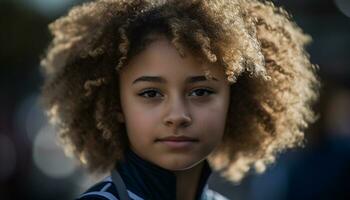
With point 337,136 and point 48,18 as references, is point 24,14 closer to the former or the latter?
point 48,18

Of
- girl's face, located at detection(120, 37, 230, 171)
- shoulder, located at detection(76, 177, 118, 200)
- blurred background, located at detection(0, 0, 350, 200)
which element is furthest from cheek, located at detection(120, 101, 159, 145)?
blurred background, located at detection(0, 0, 350, 200)

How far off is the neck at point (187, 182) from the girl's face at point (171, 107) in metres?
0.09

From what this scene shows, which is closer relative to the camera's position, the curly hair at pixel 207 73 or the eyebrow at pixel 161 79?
the eyebrow at pixel 161 79

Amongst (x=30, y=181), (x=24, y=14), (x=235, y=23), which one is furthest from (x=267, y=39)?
(x=24, y=14)

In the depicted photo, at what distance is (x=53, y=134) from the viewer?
8.70 meters

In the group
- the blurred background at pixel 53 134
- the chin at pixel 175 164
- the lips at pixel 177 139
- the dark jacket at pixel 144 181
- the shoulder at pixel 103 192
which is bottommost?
the shoulder at pixel 103 192

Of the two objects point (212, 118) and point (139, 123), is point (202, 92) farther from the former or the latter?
point (139, 123)

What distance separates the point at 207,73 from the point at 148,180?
484 mm

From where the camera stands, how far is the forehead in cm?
341

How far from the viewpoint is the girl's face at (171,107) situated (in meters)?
3.38

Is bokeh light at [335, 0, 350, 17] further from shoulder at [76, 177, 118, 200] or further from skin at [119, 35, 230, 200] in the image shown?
shoulder at [76, 177, 118, 200]

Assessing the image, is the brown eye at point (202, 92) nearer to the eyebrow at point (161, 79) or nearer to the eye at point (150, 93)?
the eyebrow at point (161, 79)

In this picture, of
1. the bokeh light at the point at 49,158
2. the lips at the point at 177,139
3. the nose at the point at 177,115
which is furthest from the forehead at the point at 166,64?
the bokeh light at the point at 49,158

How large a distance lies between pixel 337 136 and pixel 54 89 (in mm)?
2935
